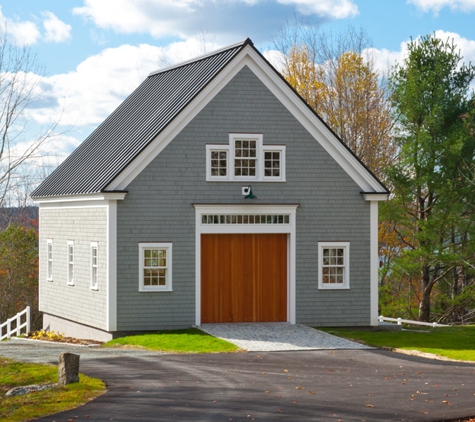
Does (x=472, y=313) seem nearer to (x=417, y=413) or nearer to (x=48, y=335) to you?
(x=48, y=335)

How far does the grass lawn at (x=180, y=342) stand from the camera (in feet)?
72.6

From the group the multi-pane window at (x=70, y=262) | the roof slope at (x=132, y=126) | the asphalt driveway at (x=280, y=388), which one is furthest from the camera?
the multi-pane window at (x=70, y=262)

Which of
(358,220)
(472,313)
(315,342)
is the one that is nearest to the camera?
(315,342)

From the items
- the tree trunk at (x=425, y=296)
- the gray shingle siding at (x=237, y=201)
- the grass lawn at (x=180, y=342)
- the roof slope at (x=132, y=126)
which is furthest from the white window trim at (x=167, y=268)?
the tree trunk at (x=425, y=296)

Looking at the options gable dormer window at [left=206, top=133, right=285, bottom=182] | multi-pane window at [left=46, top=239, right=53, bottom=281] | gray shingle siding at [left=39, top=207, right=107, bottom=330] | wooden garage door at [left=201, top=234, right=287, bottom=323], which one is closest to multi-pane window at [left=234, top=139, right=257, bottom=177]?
gable dormer window at [left=206, top=133, right=285, bottom=182]

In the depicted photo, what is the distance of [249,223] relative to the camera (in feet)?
85.7

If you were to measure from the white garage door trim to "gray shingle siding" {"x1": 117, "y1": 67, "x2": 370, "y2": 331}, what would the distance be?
0.61 feet

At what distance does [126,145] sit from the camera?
90.1ft

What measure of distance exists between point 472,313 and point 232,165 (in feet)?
64.0

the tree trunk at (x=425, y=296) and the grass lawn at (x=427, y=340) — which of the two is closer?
the grass lawn at (x=427, y=340)

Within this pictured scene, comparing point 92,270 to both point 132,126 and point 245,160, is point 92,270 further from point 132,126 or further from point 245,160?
point 245,160

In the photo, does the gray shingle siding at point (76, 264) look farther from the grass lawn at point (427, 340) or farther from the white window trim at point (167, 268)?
the grass lawn at point (427, 340)

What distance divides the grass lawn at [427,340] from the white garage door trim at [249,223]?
2292 millimetres

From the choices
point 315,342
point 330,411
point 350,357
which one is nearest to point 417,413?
point 330,411
